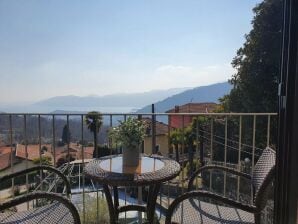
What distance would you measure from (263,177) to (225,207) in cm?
42

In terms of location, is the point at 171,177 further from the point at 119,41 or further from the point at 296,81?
the point at 119,41

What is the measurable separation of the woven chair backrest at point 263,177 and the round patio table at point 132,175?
560mm

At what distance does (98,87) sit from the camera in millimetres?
33500

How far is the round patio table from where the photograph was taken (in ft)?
6.54

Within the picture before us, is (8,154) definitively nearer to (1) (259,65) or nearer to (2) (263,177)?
(2) (263,177)

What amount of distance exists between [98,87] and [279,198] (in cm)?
3283

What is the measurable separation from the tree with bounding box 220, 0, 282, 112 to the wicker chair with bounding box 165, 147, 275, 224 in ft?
30.2

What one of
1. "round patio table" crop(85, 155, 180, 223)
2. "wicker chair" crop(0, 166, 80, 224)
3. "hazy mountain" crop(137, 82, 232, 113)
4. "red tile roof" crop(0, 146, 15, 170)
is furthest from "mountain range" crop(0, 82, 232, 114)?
"wicker chair" crop(0, 166, 80, 224)

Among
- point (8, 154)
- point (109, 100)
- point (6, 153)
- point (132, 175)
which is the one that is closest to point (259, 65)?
point (6, 153)

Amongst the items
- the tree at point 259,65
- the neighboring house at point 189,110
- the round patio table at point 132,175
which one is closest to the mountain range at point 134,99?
the neighboring house at point 189,110

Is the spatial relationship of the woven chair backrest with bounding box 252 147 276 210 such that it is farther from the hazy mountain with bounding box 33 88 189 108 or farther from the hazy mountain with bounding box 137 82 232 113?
the hazy mountain with bounding box 33 88 189 108

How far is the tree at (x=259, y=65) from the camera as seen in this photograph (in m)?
10.9

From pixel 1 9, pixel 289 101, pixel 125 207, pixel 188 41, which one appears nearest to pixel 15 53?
pixel 188 41

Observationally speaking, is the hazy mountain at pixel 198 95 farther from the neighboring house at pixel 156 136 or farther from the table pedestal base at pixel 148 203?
the table pedestal base at pixel 148 203
